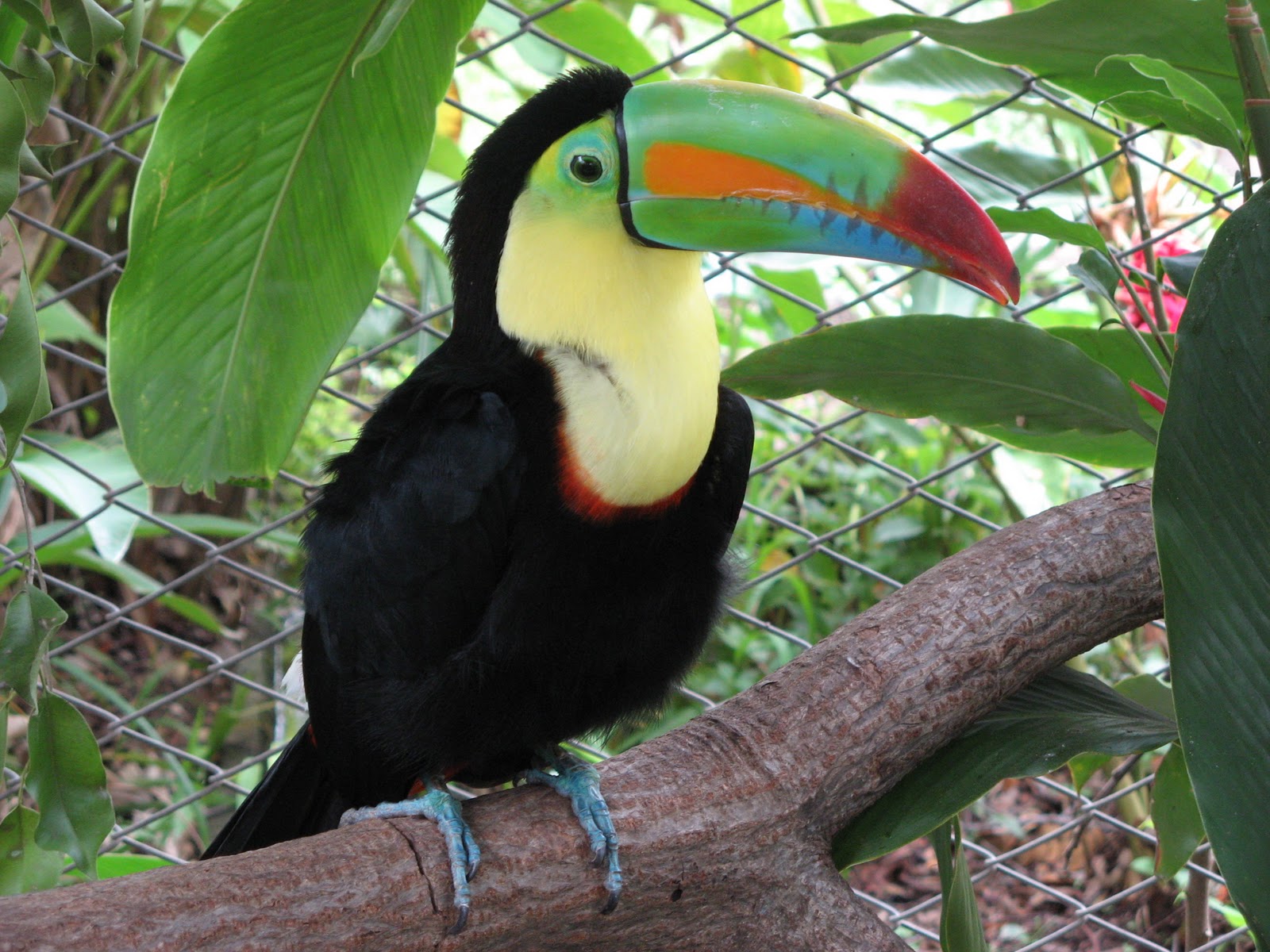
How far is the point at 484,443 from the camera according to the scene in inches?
49.8

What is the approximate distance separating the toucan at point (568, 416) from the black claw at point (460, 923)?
0.55ft

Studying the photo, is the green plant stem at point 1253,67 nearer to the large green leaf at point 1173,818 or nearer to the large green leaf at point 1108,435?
the large green leaf at point 1108,435

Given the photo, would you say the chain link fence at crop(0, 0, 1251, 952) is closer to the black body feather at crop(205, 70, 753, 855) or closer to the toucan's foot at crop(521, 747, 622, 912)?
the black body feather at crop(205, 70, 753, 855)

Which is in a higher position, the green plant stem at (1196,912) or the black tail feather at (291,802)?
the black tail feather at (291,802)

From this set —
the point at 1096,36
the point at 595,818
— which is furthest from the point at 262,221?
the point at 1096,36

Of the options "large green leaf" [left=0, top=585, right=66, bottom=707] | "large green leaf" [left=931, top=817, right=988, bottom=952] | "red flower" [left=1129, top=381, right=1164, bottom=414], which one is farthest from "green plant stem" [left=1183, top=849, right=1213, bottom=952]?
"large green leaf" [left=0, top=585, right=66, bottom=707]

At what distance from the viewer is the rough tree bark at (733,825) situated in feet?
3.20

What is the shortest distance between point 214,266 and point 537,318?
1.44 feet

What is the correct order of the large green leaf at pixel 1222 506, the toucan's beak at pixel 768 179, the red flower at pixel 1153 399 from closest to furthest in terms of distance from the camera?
1. the large green leaf at pixel 1222 506
2. the toucan's beak at pixel 768 179
3. the red flower at pixel 1153 399

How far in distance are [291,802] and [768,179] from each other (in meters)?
0.87

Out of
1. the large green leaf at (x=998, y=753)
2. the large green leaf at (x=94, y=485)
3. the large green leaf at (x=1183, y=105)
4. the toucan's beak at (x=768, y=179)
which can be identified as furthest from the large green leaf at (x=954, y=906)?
the large green leaf at (x=94, y=485)

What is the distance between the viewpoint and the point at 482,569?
4.22 feet

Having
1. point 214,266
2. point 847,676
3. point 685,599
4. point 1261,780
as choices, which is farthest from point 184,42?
point 1261,780

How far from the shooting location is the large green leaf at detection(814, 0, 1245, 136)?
1301 mm
